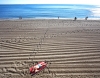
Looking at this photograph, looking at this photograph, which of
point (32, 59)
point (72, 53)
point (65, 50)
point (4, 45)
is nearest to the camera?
point (32, 59)

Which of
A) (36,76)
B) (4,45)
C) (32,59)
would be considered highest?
(4,45)

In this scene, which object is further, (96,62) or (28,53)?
(28,53)

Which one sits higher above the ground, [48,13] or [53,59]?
A: [48,13]

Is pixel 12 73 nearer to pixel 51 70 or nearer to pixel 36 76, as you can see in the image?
pixel 36 76

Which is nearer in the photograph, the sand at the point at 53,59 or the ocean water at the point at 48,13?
the sand at the point at 53,59

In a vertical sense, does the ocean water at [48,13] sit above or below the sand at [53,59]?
above

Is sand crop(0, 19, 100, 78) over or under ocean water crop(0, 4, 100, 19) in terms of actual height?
under

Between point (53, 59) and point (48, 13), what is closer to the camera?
point (53, 59)

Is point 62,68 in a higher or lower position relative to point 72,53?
lower

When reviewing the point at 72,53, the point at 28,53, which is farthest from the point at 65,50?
the point at 28,53

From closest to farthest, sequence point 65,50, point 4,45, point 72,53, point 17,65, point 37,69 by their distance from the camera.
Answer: point 37,69 < point 17,65 < point 72,53 < point 65,50 < point 4,45

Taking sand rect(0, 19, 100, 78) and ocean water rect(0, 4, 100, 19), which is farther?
ocean water rect(0, 4, 100, 19)
